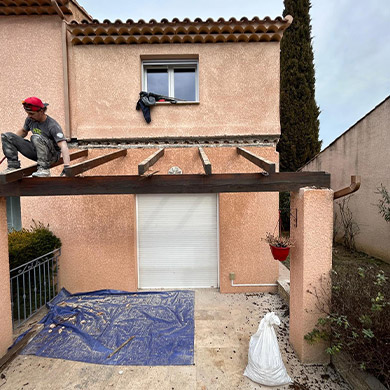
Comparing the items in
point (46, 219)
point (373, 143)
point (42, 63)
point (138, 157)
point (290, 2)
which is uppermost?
point (290, 2)

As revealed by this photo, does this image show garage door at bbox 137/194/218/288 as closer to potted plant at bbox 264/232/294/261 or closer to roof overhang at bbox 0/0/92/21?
potted plant at bbox 264/232/294/261

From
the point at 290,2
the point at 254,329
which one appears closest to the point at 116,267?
the point at 254,329

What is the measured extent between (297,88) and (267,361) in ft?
50.9

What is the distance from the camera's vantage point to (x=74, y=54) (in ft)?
17.3

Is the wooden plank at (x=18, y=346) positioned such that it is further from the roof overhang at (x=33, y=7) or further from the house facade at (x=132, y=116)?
the roof overhang at (x=33, y=7)

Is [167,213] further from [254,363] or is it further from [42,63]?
[42,63]

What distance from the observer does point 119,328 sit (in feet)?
13.7

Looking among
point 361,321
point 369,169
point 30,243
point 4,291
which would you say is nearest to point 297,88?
point 369,169

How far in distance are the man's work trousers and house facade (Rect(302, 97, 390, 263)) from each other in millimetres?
10103

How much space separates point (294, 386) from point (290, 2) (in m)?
19.4

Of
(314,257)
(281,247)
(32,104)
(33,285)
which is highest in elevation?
(32,104)

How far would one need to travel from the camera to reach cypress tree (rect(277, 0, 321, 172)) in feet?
43.9

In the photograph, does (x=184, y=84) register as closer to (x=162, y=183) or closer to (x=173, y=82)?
(x=173, y=82)

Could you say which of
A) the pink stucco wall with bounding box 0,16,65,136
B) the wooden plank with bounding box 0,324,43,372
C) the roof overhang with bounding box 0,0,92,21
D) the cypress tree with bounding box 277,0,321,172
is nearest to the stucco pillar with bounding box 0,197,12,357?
the wooden plank with bounding box 0,324,43,372
